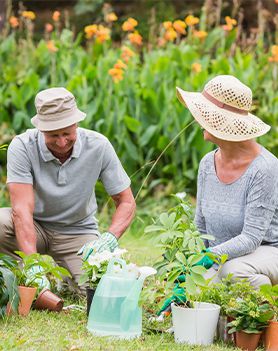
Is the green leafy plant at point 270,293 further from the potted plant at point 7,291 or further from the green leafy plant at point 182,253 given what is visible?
the potted plant at point 7,291

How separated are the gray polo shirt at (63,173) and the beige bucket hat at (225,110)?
0.64 meters

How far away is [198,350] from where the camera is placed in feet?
12.9

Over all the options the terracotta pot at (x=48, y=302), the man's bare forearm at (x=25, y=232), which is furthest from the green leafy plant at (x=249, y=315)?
the man's bare forearm at (x=25, y=232)

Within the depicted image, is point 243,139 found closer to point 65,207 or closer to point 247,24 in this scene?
point 65,207

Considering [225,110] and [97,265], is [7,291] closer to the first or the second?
[97,265]

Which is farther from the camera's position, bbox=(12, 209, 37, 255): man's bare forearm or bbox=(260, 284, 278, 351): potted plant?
bbox=(12, 209, 37, 255): man's bare forearm

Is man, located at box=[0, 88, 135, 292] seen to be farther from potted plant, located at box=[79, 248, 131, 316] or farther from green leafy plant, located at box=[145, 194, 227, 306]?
green leafy plant, located at box=[145, 194, 227, 306]

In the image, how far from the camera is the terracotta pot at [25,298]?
439cm

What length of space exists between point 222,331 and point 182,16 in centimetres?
936

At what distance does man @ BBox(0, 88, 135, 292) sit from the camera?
4746mm

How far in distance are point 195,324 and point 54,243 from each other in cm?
139

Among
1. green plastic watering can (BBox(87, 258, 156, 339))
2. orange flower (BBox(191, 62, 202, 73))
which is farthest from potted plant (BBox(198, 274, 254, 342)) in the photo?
orange flower (BBox(191, 62, 202, 73))

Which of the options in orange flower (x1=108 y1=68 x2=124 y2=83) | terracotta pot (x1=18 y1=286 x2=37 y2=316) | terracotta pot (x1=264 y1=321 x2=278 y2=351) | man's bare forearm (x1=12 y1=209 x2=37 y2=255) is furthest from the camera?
orange flower (x1=108 y1=68 x2=124 y2=83)

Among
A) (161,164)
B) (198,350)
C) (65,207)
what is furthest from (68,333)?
(161,164)
